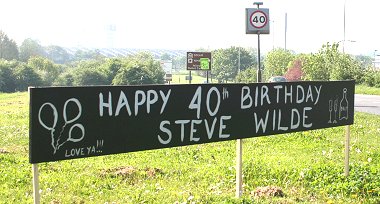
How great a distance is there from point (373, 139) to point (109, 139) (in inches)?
317

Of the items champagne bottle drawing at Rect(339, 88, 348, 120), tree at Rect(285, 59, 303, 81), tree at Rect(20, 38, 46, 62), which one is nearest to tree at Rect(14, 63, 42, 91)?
tree at Rect(285, 59, 303, 81)

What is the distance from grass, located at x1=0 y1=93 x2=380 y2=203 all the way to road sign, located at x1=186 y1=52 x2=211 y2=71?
2647 cm

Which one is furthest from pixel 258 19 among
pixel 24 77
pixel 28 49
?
pixel 28 49

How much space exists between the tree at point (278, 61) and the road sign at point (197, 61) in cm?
3722

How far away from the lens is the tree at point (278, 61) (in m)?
72.7

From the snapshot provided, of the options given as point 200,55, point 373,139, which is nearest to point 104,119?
point 373,139

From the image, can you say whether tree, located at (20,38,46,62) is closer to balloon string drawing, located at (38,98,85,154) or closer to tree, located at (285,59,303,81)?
tree, located at (285,59,303,81)

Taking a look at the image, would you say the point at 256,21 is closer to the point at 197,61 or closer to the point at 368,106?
the point at 368,106

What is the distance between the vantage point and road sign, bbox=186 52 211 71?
36.2 m

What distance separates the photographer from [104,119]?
4.23m

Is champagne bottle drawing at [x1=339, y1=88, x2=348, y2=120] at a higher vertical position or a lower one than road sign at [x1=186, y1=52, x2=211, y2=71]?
lower

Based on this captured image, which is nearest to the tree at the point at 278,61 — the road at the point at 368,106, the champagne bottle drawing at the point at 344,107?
the road at the point at 368,106

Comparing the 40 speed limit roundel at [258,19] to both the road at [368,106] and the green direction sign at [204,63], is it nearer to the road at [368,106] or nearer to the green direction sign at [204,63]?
the road at [368,106]

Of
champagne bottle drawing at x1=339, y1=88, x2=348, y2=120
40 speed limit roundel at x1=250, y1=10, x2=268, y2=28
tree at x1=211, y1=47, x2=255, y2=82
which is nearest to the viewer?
champagne bottle drawing at x1=339, y1=88, x2=348, y2=120
